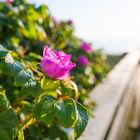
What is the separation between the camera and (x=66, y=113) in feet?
3.91

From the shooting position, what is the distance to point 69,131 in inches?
79.9

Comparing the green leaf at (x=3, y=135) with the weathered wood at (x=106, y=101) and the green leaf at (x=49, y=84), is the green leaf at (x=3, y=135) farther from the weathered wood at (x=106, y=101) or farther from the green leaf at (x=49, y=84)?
the weathered wood at (x=106, y=101)

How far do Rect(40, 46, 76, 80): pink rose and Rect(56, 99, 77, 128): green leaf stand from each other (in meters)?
0.08

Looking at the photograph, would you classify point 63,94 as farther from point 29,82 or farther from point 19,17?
point 19,17

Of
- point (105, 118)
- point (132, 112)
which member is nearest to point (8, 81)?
point (105, 118)

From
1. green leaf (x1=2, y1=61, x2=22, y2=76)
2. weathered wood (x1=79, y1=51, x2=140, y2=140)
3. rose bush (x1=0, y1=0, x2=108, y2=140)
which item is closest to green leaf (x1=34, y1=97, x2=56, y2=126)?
rose bush (x1=0, y1=0, x2=108, y2=140)

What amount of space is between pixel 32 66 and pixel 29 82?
13cm

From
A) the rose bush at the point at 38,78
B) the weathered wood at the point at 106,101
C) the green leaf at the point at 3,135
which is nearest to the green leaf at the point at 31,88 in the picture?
the rose bush at the point at 38,78

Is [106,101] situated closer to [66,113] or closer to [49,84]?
[49,84]

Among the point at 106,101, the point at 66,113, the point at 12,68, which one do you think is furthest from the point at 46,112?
the point at 106,101

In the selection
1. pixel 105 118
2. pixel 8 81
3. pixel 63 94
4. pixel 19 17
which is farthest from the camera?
pixel 19 17

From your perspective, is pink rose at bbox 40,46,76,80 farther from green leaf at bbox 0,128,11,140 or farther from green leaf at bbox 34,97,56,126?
green leaf at bbox 0,128,11,140

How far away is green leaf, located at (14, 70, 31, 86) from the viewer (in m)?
1.22

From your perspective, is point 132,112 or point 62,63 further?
point 132,112
